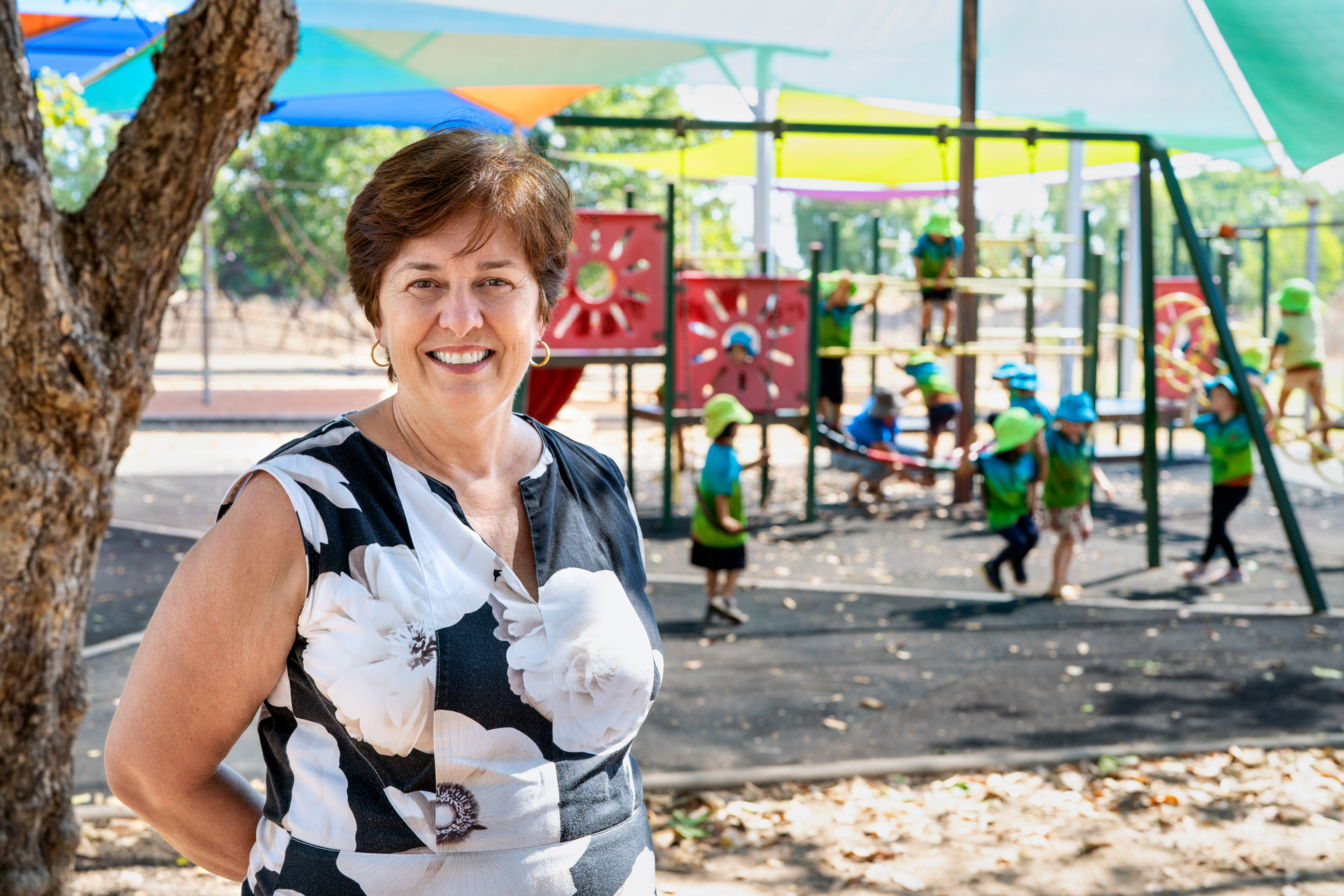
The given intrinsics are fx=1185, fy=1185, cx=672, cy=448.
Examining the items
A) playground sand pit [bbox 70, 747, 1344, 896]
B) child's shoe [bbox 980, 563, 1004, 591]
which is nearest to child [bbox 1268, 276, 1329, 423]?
child's shoe [bbox 980, 563, 1004, 591]

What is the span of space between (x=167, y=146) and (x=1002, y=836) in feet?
10.8

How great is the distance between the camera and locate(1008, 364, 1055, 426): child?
26.8 ft

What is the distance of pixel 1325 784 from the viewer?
4.38 m

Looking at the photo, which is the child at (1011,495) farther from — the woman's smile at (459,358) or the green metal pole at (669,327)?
the woman's smile at (459,358)

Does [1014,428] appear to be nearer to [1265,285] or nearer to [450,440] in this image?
[450,440]

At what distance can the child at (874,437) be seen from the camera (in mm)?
11328

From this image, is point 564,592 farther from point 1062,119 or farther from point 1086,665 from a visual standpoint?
point 1062,119

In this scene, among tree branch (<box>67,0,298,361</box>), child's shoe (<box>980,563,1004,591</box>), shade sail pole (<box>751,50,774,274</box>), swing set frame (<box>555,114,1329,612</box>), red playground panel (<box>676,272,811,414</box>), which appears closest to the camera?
tree branch (<box>67,0,298,361</box>)

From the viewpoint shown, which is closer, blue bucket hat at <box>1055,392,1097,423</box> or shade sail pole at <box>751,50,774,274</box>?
blue bucket hat at <box>1055,392,1097,423</box>

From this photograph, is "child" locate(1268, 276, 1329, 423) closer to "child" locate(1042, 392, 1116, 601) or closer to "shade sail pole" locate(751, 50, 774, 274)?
"child" locate(1042, 392, 1116, 601)

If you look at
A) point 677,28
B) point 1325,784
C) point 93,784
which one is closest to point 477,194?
point 93,784

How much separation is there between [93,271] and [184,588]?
6.00ft

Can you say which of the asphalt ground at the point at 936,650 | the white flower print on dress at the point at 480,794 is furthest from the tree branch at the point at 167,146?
the asphalt ground at the point at 936,650

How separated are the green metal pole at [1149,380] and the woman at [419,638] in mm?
7478
